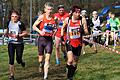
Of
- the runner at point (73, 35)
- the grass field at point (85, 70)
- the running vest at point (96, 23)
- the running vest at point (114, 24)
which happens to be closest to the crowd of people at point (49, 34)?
the runner at point (73, 35)

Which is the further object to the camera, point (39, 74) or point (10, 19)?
point (39, 74)

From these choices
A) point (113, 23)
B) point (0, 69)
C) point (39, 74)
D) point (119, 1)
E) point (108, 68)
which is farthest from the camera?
point (119, 1)

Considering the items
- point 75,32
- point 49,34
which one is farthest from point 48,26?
point 75,32

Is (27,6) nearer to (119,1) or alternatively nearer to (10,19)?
(119,1)

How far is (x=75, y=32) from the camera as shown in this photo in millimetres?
9391

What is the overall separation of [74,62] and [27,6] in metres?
40.6

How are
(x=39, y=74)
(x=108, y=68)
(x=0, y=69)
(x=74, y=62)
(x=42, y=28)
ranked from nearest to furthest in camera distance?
(x=74, y=62)
(x=42, y=28)
(x=39, y=74)
(x=108, y=68)
(x=0, y=69)

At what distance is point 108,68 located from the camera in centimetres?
1170

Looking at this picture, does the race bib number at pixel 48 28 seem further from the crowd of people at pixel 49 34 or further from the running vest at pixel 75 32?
the running vest at pixel 75 32

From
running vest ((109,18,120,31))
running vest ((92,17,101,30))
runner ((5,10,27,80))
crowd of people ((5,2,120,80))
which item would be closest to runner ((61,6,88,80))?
crowd of people ((5,2,120,80))

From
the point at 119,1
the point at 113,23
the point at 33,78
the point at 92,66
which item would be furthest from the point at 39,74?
the point at 119,1

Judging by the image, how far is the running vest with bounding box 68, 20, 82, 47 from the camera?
9.38m

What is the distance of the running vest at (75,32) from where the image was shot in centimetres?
938

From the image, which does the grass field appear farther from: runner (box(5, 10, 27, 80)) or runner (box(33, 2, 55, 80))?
runner (box(33, 2, 55, 80))
